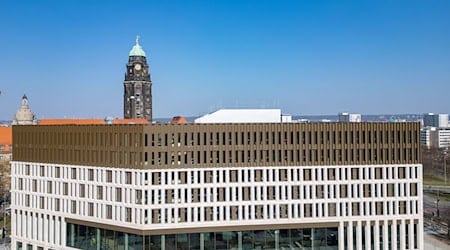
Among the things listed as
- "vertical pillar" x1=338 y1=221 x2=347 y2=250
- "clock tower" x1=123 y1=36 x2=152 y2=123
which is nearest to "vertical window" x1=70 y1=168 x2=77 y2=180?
"vertical pillar" x1=338 y1=221 x2=347 y2=250

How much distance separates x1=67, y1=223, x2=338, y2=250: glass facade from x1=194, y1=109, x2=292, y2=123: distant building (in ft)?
49.9

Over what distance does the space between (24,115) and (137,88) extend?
3780cm

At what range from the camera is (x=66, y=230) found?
73875mm

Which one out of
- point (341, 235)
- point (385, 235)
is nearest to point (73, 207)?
point (341, 235)

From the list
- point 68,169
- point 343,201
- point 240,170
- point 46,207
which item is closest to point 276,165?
point 240,170

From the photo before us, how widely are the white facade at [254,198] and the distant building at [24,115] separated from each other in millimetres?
→ 101043

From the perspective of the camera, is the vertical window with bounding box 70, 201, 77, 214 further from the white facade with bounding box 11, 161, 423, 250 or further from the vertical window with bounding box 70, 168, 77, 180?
the vertical window with bounding box 70, 168, 77, 180

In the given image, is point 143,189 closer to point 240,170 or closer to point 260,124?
point 240,170

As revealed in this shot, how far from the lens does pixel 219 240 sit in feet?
220

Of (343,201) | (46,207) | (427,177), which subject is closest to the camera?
(343,201)

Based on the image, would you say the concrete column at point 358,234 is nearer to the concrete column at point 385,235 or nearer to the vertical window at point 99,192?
the concrete column at point 385,235

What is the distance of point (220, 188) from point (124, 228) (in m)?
12.6

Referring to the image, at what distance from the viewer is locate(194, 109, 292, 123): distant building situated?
74.3 m

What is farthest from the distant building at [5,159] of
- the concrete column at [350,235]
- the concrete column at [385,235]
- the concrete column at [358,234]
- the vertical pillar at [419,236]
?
the vertical pillar at [419,236]
